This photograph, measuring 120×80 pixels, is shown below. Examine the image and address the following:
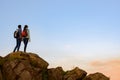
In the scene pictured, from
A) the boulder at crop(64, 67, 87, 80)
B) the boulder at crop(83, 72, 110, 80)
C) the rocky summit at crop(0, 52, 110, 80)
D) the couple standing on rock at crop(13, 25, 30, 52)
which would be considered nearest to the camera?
the rocky summit at crop(0, 52, 110, 80)

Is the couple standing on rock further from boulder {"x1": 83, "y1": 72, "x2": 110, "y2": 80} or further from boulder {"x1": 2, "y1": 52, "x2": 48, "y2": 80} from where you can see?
boulder {"x1": 83, "y1": 72, "x2": 110, "y2": 80}

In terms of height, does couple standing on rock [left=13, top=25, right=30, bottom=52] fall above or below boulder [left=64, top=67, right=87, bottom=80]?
above

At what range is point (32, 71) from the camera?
43125 mm

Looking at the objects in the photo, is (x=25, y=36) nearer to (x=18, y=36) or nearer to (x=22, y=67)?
(x=18, y=36)

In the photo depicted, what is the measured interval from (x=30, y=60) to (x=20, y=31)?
12.8ft

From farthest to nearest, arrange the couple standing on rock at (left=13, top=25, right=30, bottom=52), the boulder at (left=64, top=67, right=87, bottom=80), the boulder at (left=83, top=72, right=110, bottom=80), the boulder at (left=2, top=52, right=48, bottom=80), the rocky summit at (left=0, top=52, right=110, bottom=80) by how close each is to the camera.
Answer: the boulder at (left=83, top=72, right=110, bottom=80) < the boulder at (left=64, top=67, right=87, bottom=80) < the couple standing on rock at (left=13, top=25, right=30, bottom=52) < the rocky summit at (left=0, top=52, right=110, bottom=80) < the boulder at (left=2, top=52, right=48, bottom=80)

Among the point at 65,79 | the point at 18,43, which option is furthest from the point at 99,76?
the point at 18,43

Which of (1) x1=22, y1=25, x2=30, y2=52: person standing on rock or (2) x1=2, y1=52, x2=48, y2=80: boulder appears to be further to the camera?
(1) x1=22, y1=25, x2=30, y2=52: person standing on rock

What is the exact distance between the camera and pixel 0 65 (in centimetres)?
4334

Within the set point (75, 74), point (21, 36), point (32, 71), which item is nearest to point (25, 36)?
point (21, 36)

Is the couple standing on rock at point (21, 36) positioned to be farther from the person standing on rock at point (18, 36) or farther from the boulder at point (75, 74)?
the boulder at point (75, 74)

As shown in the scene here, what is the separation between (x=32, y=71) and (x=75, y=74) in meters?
6.19

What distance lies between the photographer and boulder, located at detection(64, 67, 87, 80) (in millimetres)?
45375

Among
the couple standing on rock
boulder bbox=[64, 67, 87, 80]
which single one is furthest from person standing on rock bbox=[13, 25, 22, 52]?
boulder bbox=[64, 67, 87, 80]
